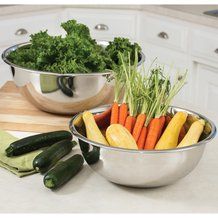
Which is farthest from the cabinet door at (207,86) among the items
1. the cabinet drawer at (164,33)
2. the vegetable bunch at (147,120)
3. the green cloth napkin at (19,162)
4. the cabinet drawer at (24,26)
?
the green cloth napkin at (19,162)

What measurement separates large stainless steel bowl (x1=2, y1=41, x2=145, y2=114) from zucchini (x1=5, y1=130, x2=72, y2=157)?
259mm

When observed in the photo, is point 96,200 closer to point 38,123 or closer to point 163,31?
point 38,123

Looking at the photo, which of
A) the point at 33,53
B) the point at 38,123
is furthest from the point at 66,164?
the point at 33,53

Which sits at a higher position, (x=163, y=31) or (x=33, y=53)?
(x=33, y=53)

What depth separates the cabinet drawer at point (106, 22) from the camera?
3.65 metres

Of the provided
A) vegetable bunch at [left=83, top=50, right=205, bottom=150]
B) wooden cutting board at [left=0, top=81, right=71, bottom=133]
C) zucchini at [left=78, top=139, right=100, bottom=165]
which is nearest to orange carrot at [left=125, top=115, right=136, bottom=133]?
vegetable bunch at [left=83, top=50, right=205, bottom=150]

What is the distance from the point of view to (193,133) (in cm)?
134

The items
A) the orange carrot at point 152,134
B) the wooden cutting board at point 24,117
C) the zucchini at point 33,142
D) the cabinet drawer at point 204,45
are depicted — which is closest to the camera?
Result: the orange carrot at point 152,134

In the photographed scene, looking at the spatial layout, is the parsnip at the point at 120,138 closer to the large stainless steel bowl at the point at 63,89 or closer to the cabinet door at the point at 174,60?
the large stainless steel bowl at the point at 63,89

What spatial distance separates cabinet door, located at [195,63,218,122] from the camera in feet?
10.4

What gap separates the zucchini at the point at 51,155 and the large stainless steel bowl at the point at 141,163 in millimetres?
113

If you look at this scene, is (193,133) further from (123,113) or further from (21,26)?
(21,26)

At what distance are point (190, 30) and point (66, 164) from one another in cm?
203

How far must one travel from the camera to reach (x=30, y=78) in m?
1.80
